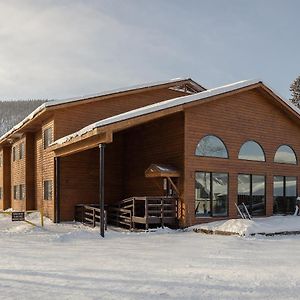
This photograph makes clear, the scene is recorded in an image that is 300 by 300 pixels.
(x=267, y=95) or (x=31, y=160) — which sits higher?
(x=267, y=95)

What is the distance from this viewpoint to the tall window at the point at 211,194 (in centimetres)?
1659

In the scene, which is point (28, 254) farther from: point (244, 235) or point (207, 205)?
point (207, 205)

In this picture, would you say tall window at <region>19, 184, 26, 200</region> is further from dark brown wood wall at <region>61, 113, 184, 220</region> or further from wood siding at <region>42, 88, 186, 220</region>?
dark brown wood wall at <region>61, 113, 184, 220</region>

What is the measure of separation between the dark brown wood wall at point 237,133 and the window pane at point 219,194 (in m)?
0.23

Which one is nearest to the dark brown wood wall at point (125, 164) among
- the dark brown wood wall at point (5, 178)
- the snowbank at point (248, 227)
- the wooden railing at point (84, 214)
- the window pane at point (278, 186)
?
the wooden railing at point (84, 214)

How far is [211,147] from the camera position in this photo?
17.1 m

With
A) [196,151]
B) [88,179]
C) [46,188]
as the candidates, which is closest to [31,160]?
[46,188]

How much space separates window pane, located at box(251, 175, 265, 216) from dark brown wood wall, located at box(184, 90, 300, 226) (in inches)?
8.8

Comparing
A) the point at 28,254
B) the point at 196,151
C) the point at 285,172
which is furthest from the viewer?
the point at 285,172

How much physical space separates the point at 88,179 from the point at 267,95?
8794mm

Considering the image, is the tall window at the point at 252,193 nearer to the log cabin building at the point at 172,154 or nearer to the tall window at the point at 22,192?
the log cabin building at the point at 172,154

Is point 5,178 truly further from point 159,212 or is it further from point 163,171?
point 163,171

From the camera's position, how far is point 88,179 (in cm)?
1998

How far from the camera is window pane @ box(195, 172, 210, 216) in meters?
16.5
